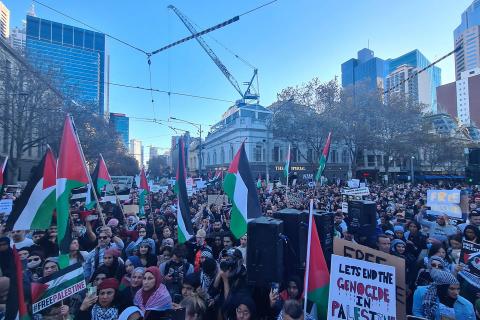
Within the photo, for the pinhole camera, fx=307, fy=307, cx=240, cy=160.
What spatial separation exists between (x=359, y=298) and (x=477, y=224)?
589 cm

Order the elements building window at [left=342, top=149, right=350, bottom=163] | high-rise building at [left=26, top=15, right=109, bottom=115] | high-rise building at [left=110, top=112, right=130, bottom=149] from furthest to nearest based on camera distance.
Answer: building window at [left=342, top=149, right=350, bottom=163] → high-rise building at [left=110, top=112, right=130, bottom=149] → high-rise building at [left=26, top=15, right=109, bottom=115]

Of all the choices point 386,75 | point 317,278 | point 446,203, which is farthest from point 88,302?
point 386,75

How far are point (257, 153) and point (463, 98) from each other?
79418mm

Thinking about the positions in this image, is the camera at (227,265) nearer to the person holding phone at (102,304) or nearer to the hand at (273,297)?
the hand at (273,297)

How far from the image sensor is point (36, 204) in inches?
204

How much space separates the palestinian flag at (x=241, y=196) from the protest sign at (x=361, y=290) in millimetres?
2296

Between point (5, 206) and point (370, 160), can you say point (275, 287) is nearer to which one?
point (5, 206)

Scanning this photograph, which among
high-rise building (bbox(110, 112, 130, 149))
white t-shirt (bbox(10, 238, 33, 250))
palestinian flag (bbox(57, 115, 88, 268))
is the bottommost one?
white t-shirt (bbox(10, 238, 33, 250))

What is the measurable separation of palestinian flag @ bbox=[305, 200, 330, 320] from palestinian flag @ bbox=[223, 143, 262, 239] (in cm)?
199

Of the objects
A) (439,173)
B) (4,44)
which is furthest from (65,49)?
(439,173)

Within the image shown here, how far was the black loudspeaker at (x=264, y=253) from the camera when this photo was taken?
362 cm

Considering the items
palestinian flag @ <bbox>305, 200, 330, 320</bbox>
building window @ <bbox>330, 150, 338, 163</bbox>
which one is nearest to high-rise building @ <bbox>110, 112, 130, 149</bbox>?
palestinian flag @ <bbox>305, 200, 330, 320</bbox>

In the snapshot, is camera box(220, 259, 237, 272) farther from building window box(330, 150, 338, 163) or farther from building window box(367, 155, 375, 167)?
building window box(367, 155, 375, 167)

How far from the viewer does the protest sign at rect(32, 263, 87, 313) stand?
324cm
